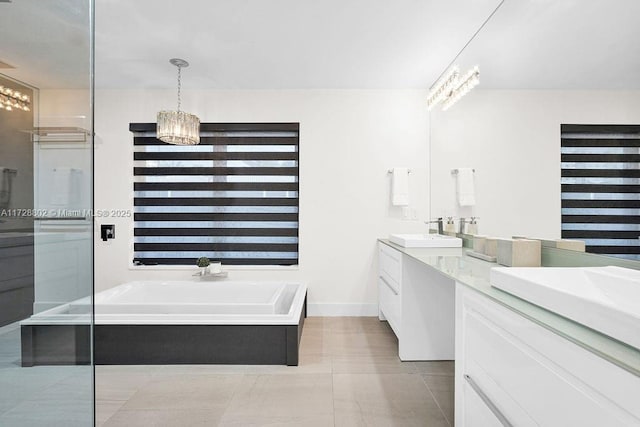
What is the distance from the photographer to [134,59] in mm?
2791

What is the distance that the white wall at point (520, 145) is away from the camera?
132 centimetres

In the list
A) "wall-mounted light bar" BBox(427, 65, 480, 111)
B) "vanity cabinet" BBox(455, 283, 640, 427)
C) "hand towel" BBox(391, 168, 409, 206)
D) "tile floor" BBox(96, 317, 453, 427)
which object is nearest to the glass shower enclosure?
"tile floor" BBox(96, 317, 453, 427)

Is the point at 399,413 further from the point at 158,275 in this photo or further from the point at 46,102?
the point at 158,275

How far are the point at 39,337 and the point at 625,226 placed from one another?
6.44 feet

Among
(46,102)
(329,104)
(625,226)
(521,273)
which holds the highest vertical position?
(329,104)

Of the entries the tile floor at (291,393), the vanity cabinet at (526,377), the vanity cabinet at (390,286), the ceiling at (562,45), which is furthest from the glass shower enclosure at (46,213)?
the vanity cabinet at (390,286)

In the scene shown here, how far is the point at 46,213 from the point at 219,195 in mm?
2697

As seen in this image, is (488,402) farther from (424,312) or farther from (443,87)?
(443,87)

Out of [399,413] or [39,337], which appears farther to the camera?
[399,413]

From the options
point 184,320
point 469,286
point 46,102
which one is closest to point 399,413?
point 469,286

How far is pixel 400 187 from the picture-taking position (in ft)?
10.8

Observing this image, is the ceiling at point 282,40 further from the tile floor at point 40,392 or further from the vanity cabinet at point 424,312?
the tile floor at point 40,392

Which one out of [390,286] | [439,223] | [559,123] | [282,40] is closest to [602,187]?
[559,123]

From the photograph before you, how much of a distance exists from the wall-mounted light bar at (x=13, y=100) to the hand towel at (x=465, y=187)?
8.06 ft
